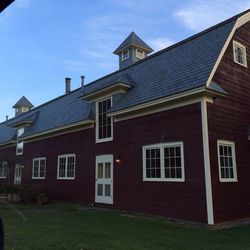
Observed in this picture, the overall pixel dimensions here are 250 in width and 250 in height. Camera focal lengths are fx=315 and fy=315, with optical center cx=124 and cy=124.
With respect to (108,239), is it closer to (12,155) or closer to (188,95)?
(188,95)

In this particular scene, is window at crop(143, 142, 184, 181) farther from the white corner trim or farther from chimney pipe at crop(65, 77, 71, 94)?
chimney pipe at crop(65, 77, 71, 94)

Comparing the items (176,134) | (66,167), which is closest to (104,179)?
(66,167)

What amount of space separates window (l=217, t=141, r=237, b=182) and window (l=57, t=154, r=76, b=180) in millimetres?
8831

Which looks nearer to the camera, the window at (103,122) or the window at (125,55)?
the window at (103,122)

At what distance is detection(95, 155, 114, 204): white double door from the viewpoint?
14.3 m

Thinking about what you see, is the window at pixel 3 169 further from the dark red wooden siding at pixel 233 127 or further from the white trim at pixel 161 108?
the dark red wooden siding at pixel 233 127

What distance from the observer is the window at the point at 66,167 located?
17.3 m

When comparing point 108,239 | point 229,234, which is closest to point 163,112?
point 229,234

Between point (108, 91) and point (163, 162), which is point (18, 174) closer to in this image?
point (108, 91)

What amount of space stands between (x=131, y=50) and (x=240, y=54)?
1335 cm

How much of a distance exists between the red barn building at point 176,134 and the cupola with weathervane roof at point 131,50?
8995 millimetres

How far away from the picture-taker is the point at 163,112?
38.7ft

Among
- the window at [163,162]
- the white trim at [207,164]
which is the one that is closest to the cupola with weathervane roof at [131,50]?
the window at [163,162]

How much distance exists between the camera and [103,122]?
1522 cm
